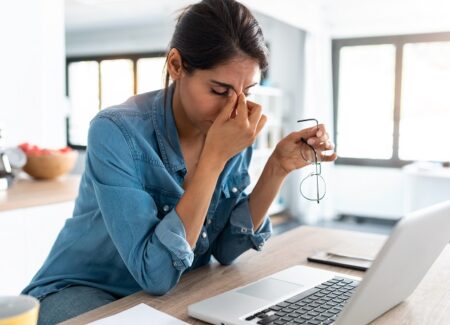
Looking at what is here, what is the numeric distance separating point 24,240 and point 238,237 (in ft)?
3.66

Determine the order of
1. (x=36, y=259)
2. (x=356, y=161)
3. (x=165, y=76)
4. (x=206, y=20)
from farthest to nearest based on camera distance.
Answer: (x=356, y=161) < (x=36, y=259) < (x=165, y=76) < (x=206, y=20)

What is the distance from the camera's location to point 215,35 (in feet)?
3.28

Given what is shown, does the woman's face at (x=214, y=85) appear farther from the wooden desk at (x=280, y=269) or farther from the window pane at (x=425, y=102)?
the window pane at (x=425, y=102)

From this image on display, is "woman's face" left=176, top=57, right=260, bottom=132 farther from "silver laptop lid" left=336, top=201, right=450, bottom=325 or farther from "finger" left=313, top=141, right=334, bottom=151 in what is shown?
"silver laptop lid" left=336, top=201, right=450, bottom=325

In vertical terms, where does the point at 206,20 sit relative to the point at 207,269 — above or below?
above

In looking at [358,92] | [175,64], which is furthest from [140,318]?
[358,92]

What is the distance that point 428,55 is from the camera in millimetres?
5012

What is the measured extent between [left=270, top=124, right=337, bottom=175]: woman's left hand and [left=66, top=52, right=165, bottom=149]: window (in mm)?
5289

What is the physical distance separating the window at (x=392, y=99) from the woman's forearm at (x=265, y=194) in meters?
4.37

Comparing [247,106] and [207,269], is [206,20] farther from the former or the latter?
[207,269]

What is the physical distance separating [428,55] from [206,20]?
15.1 ft

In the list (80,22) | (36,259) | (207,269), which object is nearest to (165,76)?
(207,269)

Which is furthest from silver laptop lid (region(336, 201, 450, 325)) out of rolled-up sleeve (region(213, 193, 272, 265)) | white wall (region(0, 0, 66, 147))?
white wall (region(0, 0, 66, 147))

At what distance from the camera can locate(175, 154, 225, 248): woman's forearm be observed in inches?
36.4
